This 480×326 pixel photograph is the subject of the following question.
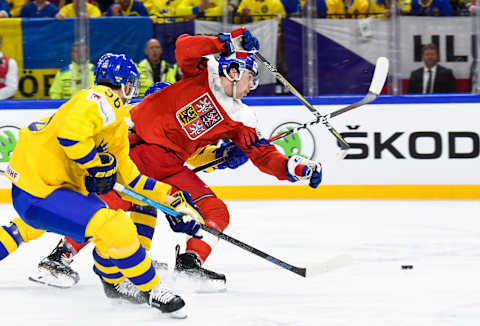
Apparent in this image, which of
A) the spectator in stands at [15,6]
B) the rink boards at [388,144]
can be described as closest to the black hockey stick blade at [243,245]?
the rink boards at [388,144]

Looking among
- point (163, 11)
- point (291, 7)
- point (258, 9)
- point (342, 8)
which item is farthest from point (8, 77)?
point (342, 8)

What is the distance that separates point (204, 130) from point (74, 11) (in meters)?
2.75

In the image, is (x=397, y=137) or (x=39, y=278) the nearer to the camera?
(x=39, y=278)

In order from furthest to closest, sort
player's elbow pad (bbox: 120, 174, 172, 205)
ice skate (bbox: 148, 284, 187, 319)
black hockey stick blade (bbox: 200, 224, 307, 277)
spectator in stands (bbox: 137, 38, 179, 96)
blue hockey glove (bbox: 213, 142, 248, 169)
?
spectator in stands (bbox: 137, 38, 179, 96), blue hockey glove (bbox: 213, 142, 248, 169), black hockey stick blade (bbox: 200, 224, 307, 277), player's elbow pad (bbox: 120, 174, 172, 205), ice skate (bbox: 148, 284, 187, 319)

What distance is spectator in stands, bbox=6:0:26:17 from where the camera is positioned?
20.7 ft

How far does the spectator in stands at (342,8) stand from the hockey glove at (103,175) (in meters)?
3.53

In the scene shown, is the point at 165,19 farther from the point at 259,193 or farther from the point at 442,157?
the point at 442,157

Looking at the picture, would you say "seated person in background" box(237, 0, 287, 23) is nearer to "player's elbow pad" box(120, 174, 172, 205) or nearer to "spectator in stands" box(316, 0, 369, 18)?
"spectator in stands" box(316, 0, 369, 18)

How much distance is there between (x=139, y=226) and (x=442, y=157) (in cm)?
305

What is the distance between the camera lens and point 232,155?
4012 millimetres

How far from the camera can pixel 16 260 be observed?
14.2 feet

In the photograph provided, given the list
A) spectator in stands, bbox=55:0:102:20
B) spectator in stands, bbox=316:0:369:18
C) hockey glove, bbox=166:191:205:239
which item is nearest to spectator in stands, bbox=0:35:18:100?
spectator in stands, bbox=55:0:102:20

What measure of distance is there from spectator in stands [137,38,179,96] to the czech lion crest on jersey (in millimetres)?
2238

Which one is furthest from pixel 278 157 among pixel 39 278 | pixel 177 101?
pixel 39 278
